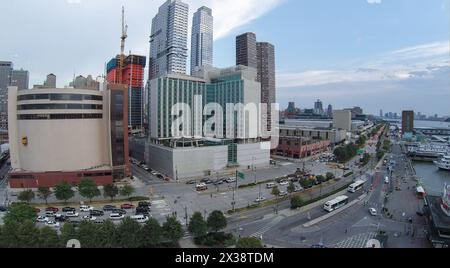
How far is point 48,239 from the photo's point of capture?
8.34 m

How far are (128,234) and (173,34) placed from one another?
159ft

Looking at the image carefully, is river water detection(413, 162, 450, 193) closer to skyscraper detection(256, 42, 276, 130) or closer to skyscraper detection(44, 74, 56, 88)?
skyscraper detection(256, 42, 276, 130)

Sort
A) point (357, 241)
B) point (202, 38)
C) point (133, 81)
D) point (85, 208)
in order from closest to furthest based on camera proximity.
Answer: point (357, 241)
point (85, 208)
point (133, 81)
point (202, 38)

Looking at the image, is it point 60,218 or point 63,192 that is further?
point 63,192

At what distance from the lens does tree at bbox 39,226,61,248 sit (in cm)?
822

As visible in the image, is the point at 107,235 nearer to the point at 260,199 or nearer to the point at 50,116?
the point at 260,199

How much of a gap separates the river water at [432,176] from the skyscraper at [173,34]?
1528 inches

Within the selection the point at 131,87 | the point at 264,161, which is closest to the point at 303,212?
the point at 264,161

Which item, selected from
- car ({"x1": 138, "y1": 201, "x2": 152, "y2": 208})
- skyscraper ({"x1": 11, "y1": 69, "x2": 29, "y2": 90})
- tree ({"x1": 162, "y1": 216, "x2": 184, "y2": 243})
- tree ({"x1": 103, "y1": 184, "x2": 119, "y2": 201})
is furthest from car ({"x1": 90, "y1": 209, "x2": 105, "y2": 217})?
skyscraper ({"x1": 11, "y1": 69, "x2": 29, "y2": 90})

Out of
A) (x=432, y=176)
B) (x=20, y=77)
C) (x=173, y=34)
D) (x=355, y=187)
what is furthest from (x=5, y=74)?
(x=432, y=176)

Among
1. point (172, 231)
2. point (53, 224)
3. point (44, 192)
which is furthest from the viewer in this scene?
point (44, 192)

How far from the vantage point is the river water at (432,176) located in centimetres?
2296
